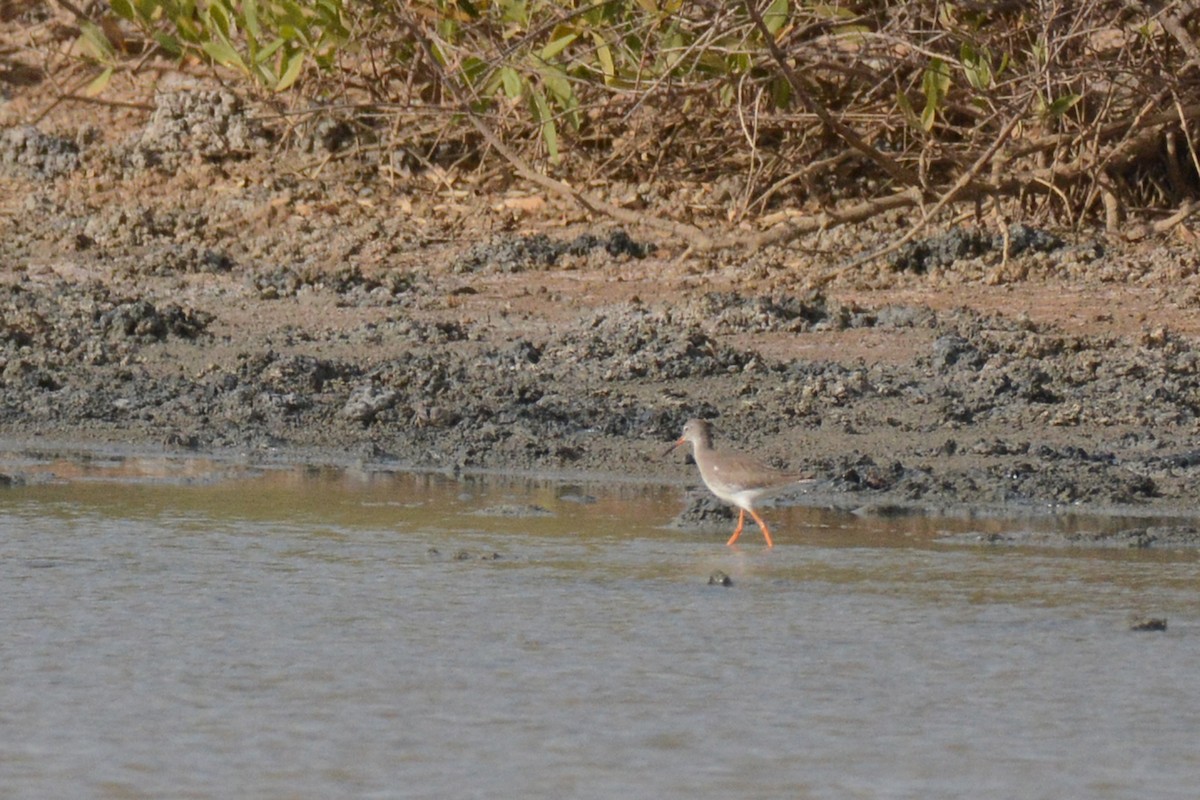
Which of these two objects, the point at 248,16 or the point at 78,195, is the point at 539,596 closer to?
the point at 248,16

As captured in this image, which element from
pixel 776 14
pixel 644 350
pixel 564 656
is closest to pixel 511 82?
pixel 776 14

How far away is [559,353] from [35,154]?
5.21m

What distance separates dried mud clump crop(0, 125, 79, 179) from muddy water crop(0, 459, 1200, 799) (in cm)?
608

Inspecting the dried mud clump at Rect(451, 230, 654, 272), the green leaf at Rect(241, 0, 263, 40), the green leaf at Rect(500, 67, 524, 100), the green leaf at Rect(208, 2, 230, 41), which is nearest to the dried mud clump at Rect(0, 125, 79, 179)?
the green leaf at Rect(208, 2, 230, 41)

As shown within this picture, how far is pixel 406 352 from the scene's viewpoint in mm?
9242

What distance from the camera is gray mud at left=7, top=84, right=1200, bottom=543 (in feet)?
25.3

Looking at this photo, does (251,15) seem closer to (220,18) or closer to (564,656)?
(220,18)

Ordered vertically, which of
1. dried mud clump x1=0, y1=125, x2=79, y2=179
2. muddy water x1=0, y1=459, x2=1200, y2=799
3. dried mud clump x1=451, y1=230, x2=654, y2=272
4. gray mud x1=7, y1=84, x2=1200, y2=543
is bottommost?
muddy water x1=0, y1=459, x2=1200, y2=799

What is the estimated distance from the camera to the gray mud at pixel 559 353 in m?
7.72

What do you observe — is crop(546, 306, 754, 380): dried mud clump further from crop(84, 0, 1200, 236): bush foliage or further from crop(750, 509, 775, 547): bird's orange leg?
crop(750, 509, 775, 547): bird's orange leg

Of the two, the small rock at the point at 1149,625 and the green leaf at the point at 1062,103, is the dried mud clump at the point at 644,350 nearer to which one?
the green leaf at the point at 1062,103

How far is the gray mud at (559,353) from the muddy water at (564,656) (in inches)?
34.0

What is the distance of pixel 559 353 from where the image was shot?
9.07 m

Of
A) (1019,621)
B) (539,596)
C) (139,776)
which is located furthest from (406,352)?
(139,776)
